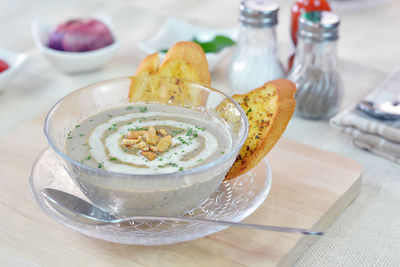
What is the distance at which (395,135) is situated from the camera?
4.99 ft

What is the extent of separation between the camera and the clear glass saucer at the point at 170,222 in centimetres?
108

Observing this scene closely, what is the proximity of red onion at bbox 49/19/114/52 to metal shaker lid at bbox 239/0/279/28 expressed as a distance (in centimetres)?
57

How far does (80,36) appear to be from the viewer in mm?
1978

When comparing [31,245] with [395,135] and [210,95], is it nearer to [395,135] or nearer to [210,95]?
[210,95]

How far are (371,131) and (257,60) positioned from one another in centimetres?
44

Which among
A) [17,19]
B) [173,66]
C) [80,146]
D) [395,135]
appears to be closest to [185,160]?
[80,146]

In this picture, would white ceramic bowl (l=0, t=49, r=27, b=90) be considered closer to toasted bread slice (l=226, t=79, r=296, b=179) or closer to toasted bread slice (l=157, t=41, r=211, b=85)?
toasted bread slice (l=157, t=41, r=211, b=85)

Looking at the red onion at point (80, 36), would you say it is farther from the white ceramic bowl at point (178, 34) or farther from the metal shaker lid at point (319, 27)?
the metal shaker lid at point (319, 27)

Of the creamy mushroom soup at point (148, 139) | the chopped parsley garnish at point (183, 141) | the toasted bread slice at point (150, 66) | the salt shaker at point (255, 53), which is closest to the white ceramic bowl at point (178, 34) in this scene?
the salt shaker at point (255, 53)

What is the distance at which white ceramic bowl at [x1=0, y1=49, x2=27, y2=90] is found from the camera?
1.81 meters

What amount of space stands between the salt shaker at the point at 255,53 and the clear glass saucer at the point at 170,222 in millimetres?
493

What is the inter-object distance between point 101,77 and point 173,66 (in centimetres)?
66

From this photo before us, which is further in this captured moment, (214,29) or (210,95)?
(214,29)

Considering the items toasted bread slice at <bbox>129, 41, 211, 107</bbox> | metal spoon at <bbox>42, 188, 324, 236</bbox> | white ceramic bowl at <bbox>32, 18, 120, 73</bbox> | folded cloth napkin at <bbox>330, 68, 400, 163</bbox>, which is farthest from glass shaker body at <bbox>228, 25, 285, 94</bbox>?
metal spoon at <bbox>42, 188, 324, 236</bbox>
